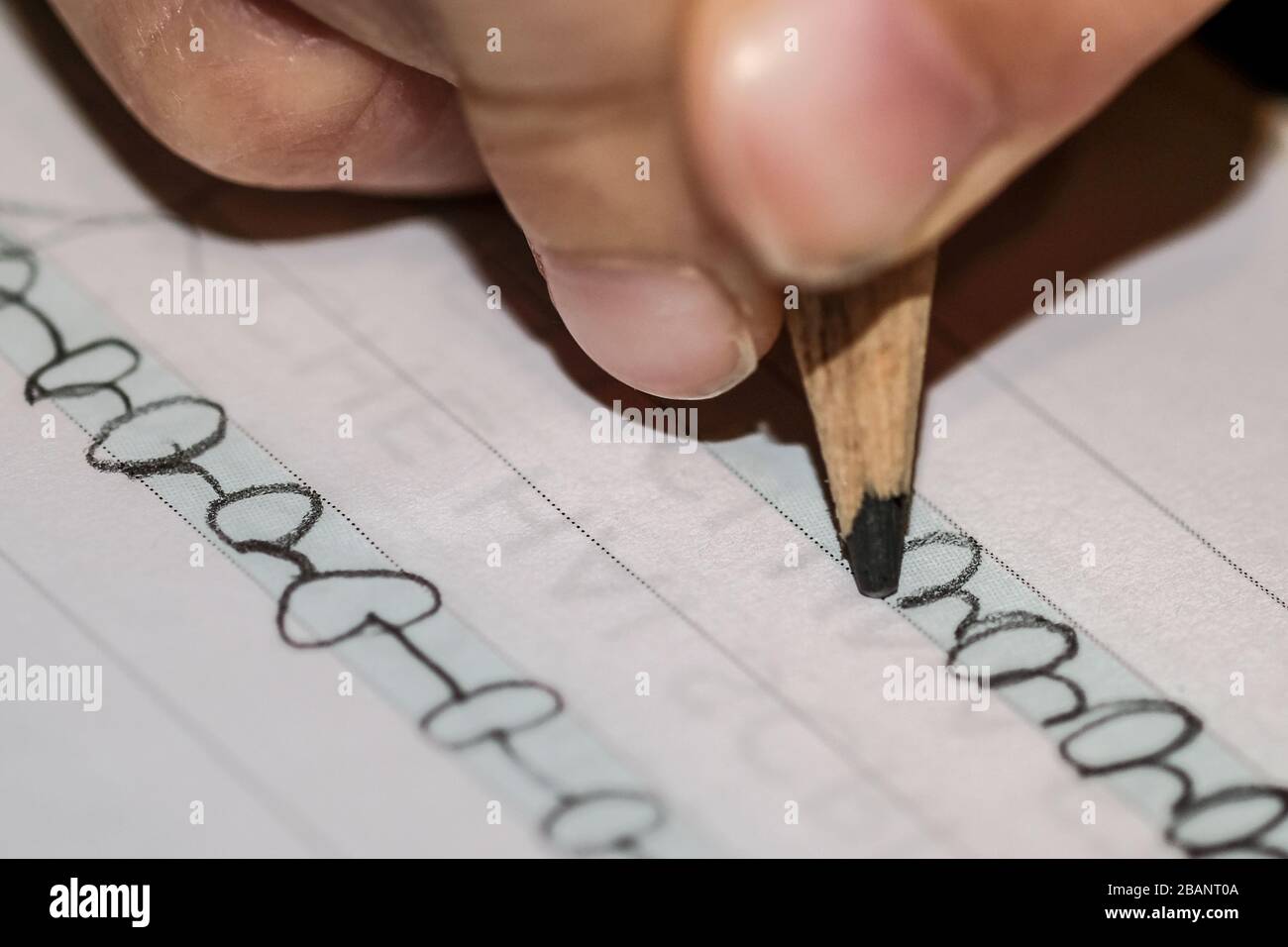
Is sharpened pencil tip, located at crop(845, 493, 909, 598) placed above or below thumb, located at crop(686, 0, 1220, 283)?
below

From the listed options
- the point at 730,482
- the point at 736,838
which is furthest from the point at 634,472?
the point at 736,838

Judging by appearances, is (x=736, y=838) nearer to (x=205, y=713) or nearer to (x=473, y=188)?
(x=205, y=713)

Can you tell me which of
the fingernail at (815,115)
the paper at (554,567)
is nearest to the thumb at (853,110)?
the fingernail at (815,115)

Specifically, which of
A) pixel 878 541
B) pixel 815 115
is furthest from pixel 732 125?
pixel 878 541

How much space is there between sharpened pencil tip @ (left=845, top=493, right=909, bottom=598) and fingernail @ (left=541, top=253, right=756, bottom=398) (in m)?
0.05

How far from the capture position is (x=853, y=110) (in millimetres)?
341

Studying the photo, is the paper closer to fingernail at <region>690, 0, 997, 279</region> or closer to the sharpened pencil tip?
the sharpened pencil tip

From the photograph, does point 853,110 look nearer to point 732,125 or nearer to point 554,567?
point 732,125

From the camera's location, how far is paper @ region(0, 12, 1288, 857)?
38cm

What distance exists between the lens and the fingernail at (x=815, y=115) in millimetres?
336

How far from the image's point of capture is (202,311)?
0.52 meters

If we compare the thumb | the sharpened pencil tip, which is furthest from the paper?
the thumb

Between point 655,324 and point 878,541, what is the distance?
8 centimetres
